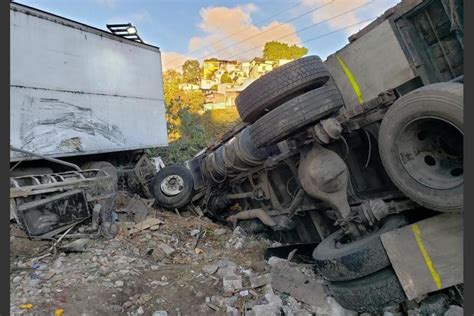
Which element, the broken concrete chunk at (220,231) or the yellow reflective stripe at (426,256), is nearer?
the yellow reflective stripe at (426,256)

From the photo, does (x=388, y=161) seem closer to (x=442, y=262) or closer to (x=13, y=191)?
(x=442, y=262)

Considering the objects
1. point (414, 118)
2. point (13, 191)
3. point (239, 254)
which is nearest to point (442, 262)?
point (414, 118)

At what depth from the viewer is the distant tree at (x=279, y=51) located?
37.2 m

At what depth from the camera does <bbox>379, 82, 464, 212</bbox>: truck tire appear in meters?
1.92

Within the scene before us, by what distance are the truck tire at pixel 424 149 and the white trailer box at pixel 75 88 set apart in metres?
5.20

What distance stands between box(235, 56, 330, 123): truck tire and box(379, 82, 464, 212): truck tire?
67 cm

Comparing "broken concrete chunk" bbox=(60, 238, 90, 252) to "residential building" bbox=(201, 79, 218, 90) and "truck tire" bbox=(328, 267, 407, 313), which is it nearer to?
"truck tire" bbox=(328, 267, 407, 313)

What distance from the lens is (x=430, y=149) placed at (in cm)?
218

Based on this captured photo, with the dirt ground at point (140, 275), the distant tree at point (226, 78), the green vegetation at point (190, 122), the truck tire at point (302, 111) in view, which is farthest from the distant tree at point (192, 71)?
the truck tire at point (302, 111)

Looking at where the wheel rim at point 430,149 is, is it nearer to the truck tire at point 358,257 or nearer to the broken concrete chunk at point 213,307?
the truck tire at point 358,257

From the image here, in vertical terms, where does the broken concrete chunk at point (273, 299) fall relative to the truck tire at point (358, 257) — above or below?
below

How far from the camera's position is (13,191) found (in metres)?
3.62

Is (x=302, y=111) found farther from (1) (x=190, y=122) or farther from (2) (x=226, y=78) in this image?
(2) (x=226, y=78)

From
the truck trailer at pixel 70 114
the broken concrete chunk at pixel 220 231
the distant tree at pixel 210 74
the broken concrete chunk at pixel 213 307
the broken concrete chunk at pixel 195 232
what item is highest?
the distant tree at pixel 210 74
